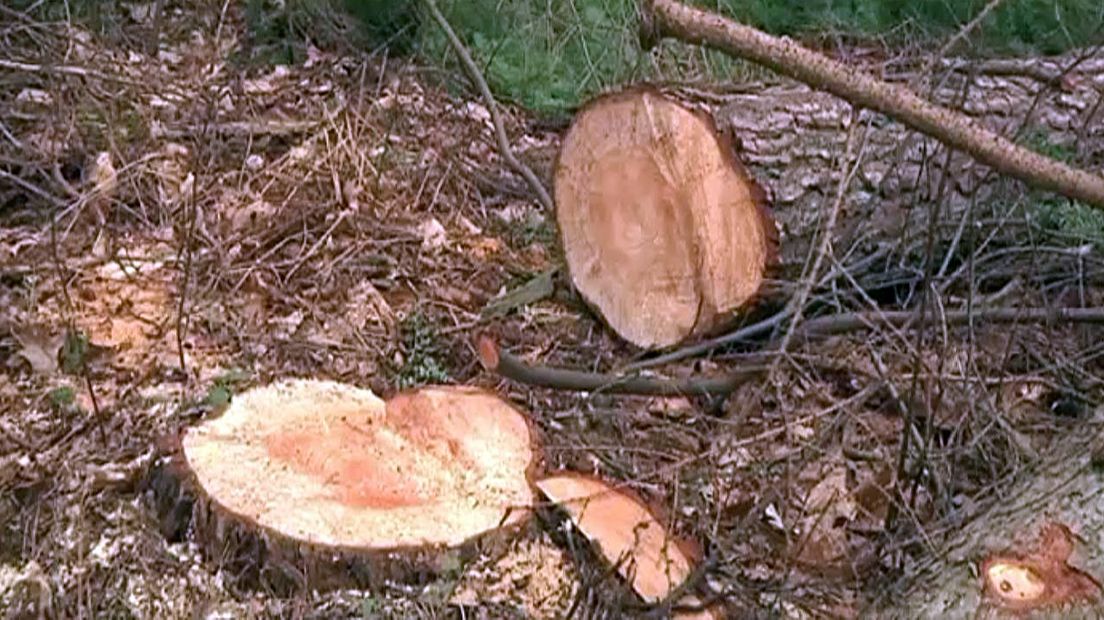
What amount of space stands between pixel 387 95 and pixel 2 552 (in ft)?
8.47

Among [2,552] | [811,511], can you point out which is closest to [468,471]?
[811,511]

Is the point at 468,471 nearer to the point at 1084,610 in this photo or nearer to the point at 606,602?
the point at 606,602

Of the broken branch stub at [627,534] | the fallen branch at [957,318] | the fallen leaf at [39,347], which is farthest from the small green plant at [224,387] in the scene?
the fallen branch at [957,318]

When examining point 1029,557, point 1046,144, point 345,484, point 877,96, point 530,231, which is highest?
point 877,96

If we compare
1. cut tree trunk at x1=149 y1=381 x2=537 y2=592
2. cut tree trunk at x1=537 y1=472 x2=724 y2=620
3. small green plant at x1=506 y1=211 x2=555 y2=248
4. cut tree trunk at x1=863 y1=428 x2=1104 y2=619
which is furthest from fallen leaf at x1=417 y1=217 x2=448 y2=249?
cut tree trunk at x1=863 y1=428 x2=1104 y2=619

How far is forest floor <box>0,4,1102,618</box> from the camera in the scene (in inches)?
97.1

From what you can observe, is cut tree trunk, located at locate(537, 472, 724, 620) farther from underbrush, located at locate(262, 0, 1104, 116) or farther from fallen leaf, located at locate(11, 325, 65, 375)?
underbrush, located at locate(262, 0, 1104, 116)

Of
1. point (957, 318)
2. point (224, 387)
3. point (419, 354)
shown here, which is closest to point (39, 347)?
point (224, 387)

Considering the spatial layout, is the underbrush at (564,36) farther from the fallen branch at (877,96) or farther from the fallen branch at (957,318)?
the fallen branch at (877,96)

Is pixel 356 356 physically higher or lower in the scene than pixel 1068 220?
lower

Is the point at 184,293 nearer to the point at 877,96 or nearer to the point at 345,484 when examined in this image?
the point at 345,484

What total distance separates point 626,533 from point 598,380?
698 mm

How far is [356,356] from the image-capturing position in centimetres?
322

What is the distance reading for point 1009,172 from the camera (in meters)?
2.17
